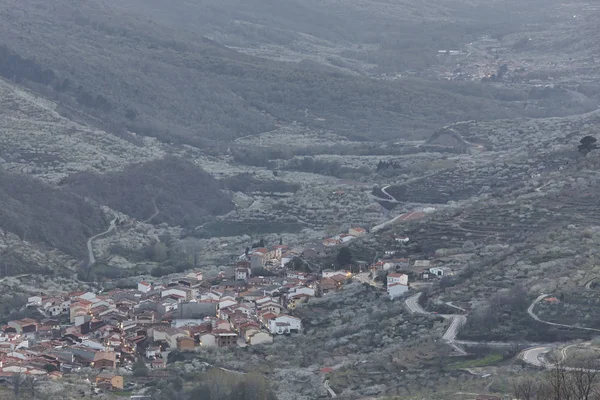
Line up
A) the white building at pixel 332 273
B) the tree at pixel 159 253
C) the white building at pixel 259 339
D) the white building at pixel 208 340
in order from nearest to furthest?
the white building at pixel 208 340 < the white building at pixel 259 339 < the white building at pixel 332 273 < the tree at pixel 159 253

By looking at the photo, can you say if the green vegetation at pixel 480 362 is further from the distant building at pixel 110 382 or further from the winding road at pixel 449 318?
the distant building at pixel 110 382

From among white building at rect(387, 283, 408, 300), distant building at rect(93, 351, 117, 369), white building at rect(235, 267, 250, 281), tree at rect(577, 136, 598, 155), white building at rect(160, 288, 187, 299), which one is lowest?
white building at rect(235, 267, 250, 281)

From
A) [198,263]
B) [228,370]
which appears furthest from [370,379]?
[198,263]

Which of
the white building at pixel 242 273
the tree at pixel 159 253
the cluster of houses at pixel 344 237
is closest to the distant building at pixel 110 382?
the white building at pixel 242 273

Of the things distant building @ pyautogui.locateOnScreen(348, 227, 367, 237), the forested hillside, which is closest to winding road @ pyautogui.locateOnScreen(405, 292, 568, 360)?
distant building @ pyautogui.locateOnScreen(348, 227, 367, 237)

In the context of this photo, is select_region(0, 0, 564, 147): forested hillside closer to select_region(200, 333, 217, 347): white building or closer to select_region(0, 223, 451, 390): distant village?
select_region(0, 223, 451, 390): distant village

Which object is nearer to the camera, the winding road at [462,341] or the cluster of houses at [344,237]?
the winding road at [462,341]
